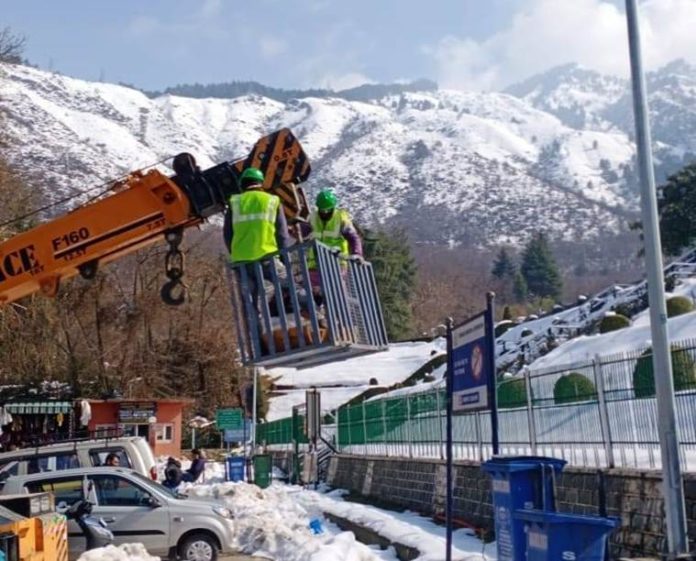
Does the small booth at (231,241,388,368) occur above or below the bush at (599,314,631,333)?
below

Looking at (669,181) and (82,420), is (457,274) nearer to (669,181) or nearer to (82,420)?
(669,181)

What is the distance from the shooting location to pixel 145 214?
11781 millimetres

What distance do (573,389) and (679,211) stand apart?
39.8 metres

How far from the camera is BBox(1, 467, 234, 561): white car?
15.0m

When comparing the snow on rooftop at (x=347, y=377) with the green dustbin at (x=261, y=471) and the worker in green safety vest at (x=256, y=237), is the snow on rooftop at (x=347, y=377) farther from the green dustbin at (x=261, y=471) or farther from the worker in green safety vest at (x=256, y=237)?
the worker in green safety vest at (x=256, y=237)

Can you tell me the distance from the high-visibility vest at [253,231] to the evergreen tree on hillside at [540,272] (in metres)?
106

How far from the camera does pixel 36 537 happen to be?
10102 mm

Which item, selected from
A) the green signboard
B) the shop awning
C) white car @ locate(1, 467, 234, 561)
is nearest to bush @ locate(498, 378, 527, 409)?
white car @ locate(1, 467, 234, 561)

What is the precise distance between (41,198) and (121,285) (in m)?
14.8

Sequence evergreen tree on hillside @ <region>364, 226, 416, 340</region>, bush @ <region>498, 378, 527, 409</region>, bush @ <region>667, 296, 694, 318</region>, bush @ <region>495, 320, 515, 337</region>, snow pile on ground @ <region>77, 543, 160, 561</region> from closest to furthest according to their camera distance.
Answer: snow pile on ground @ <region>77, 543, 160, 561</region>
bush @ <region>498, 378, 527, 409</region>
bush @ <region>667, 296, 694, 318</region>
bush @ <region>495, 320, 515, 337</region>
evergreen tree on hillside @ <region>364, 226, 416, 340</region>

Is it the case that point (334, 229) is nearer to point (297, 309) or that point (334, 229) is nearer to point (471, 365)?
point (297, 309)

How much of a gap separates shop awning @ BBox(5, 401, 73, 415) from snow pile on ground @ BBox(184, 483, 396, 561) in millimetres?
16211

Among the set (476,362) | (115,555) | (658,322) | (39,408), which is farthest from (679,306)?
(476,362)

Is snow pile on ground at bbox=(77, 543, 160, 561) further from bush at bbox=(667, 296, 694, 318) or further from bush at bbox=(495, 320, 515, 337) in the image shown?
bush at bbox=(495, 320, 515, 337)
